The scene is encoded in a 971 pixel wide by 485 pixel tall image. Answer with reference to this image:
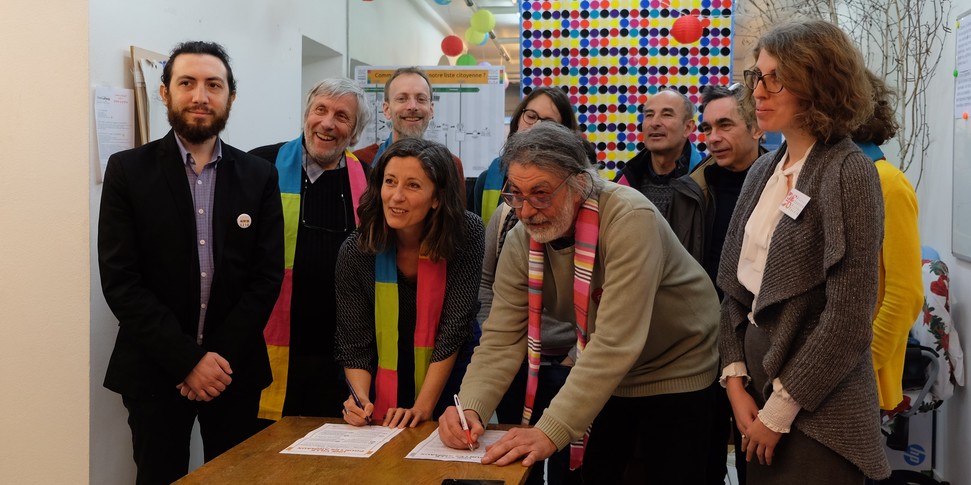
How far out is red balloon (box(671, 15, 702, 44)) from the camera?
4320mm

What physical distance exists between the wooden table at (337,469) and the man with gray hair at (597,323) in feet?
0.28

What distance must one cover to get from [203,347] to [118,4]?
1.34 metres

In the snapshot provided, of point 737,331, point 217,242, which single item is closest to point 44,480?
point 217,242

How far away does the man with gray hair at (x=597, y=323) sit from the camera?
1.92 m

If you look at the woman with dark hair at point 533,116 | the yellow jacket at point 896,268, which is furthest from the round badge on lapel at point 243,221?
the yellow jacket at point 896,268

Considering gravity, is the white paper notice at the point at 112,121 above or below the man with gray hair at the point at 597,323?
above

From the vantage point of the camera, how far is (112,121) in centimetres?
287

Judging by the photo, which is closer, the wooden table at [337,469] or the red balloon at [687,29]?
the wooden table at [337,469]

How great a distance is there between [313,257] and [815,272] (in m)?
1.67

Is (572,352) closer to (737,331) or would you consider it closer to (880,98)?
(737,331)

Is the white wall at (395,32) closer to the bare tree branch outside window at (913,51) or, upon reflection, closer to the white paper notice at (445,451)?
the bare tree branch outside window at (913,51)

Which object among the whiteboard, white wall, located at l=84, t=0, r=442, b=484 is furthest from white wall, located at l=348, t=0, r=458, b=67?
the whiteboard

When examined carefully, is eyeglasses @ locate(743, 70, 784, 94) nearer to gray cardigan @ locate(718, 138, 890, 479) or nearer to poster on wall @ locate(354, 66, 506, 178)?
gray cardigan @ locate(718, 138, 890, 479)

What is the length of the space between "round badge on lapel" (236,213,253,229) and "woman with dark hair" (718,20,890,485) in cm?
149
